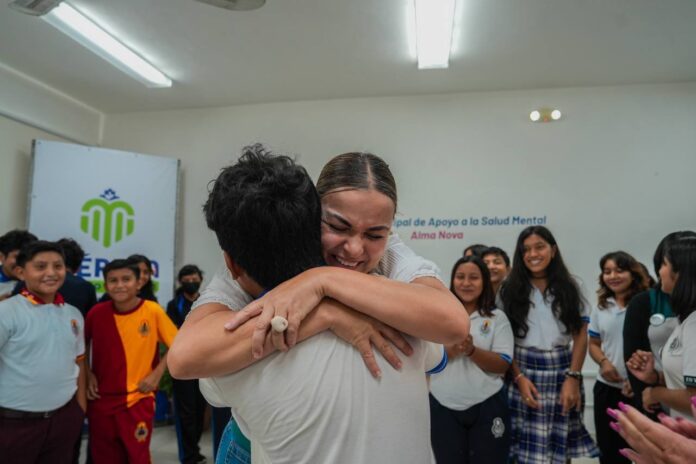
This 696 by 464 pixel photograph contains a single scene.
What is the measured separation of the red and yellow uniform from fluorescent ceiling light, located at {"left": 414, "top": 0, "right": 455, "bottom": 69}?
9.41ft

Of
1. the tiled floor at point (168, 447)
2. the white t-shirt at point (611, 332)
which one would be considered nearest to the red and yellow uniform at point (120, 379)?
the tiled floor at point (168, 447)

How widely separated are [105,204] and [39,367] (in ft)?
9.51

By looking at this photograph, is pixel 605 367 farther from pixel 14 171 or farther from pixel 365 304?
pixel 14 171

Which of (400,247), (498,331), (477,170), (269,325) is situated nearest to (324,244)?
(400,247)

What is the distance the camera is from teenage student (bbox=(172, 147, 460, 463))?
81 cm

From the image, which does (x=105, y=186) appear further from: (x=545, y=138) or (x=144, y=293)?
(x=545, y=138)

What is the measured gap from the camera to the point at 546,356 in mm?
2850

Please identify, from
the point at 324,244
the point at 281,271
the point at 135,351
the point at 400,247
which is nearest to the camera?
the point at 281,271

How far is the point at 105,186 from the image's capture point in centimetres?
526

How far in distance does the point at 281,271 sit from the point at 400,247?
0.46 m

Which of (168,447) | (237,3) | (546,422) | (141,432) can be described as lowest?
(168,447)

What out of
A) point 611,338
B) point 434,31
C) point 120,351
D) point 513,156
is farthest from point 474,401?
point 513,156

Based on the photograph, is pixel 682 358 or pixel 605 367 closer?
pixel 682 358

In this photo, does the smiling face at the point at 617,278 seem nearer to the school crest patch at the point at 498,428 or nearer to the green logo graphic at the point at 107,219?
the school crest patch at the point at 498,428
